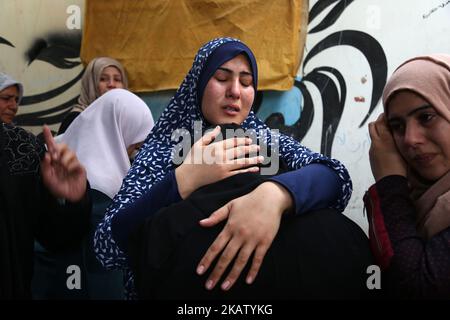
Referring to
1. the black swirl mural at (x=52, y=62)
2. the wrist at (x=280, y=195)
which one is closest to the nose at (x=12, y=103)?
the black swirl mural at (x=52, y=62)

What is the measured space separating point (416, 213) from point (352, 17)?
2213 mm

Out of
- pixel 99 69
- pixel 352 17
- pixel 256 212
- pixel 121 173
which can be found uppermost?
pixel 352 17

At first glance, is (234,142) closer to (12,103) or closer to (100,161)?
(100,161)

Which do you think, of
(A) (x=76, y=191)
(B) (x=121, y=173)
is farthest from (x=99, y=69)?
(A) (x=76, y=191)

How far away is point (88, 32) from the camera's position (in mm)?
3244

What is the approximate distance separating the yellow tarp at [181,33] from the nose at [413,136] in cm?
191

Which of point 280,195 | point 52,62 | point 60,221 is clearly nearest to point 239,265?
point 280,195

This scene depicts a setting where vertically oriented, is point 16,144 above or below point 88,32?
below

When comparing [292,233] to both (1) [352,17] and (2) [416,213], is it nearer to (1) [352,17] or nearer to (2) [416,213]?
(2) [416,213]

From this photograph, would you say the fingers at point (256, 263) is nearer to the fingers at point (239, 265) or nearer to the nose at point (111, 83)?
the fingers at point (239, 265)

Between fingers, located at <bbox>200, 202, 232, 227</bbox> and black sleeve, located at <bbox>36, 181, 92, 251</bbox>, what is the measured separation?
594 millimetres

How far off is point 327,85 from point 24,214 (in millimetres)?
2221

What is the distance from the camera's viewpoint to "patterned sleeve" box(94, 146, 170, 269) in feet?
3.78
